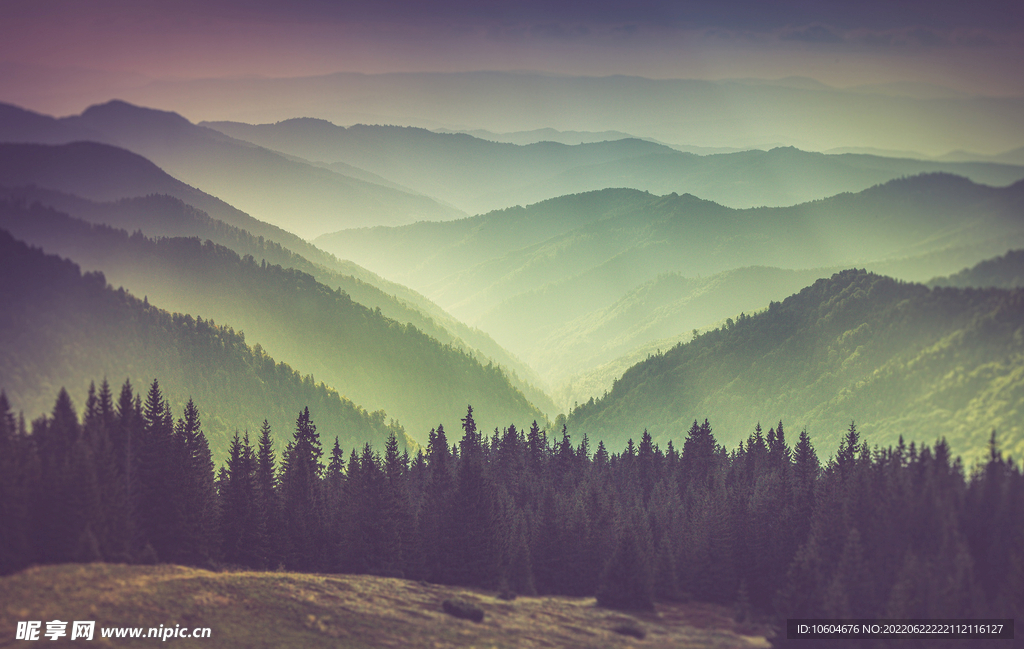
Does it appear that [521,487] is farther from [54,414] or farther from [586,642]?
[54,414]

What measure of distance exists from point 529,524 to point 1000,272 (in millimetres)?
81474

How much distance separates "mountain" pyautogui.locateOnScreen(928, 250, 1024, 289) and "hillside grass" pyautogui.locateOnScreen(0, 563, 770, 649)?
59.7 metres

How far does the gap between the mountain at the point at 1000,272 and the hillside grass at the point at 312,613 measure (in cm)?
5967

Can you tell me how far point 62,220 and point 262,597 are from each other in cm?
9701

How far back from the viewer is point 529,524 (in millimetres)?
120125

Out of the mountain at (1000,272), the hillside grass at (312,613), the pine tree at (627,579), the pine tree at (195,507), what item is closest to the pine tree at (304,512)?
the pine tree at (195,507)

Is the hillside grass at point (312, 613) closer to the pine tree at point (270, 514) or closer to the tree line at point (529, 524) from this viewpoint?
the tree line at point (529, 524)

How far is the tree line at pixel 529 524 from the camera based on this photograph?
254 feet

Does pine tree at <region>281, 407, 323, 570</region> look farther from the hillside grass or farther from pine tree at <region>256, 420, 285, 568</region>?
the hillside grass

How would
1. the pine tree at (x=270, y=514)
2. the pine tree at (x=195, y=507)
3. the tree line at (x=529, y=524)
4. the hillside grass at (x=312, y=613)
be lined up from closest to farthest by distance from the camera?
the hillside grass at (x=312, y=613), the tree line at (x=529, y=524), the pine tree at (x=195, y=507), the pine tree at (x=270, y=514)

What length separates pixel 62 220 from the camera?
13500cm

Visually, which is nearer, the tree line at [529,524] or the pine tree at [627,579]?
the tree line at [529,524]

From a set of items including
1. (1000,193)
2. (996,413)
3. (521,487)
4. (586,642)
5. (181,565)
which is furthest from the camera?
(521,487)

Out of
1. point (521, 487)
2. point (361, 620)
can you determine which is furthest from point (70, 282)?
point (361, 620)
